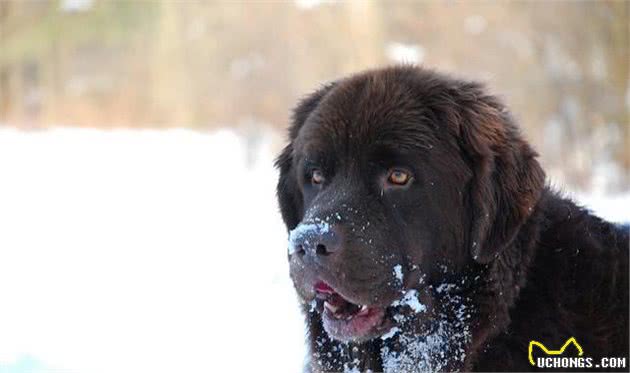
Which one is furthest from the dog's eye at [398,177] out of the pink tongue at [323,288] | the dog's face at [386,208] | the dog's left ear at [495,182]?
the pink tongue at [323,288]

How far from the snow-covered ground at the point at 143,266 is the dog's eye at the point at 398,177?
168cm

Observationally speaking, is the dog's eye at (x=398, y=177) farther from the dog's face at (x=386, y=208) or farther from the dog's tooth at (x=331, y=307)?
the dog's tooth at (x=331, y=307)

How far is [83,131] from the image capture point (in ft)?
59.7

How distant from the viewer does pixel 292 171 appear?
3.60m

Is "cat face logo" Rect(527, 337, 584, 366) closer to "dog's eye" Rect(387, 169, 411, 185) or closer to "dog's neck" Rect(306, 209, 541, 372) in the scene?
"dog's neck" Rect(306, 209, 541, 372)

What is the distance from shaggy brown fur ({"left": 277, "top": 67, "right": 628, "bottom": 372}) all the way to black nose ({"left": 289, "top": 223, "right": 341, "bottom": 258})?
0.08 ft

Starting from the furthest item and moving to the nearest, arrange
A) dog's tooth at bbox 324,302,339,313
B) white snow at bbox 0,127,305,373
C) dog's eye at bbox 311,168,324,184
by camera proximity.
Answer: white snow at bbox 0,127,305,373
dog's eye at bbox 311,168,324,184
dog's tooth at bbox 324,302,339,313

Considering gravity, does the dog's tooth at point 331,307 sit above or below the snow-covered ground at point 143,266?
below

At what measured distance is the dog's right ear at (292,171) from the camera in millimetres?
3600

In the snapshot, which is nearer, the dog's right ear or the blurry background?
the dog's right ear

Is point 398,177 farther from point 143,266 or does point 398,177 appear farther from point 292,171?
point 143,266

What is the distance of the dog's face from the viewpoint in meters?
2.88

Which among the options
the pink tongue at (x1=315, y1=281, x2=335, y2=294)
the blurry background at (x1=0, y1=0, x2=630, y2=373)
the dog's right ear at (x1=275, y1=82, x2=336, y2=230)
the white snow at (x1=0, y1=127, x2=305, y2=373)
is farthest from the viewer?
the blurry background at (x1=0, y1=0, x2=630, y2=373)

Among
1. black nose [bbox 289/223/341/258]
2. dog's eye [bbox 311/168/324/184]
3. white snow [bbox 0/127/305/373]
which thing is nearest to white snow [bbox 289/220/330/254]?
black nose [bbox 289/223/341/258]
